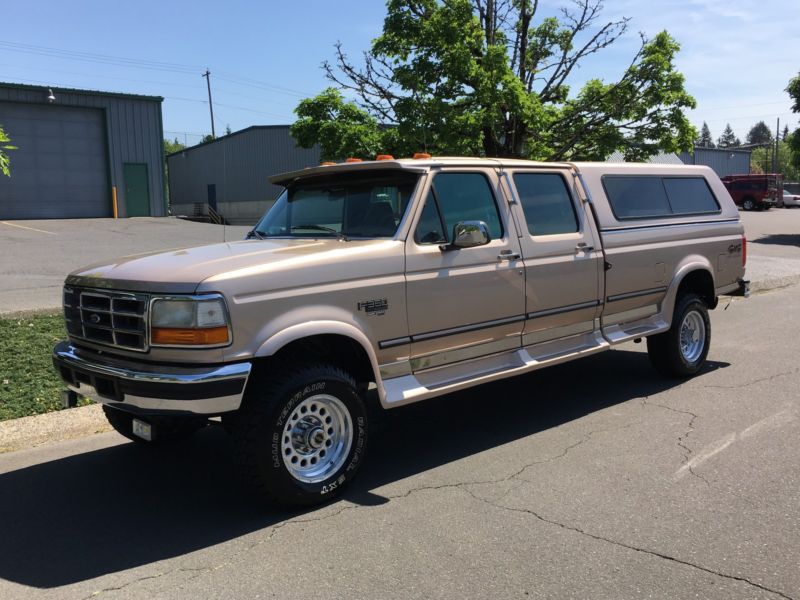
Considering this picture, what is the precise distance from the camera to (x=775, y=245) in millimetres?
21859

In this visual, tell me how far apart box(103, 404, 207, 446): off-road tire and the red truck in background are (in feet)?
145

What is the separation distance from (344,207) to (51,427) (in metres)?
3.06

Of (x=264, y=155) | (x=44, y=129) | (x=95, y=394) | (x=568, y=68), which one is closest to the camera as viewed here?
(x=95, y=394)

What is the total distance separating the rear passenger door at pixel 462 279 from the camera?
4609 mm

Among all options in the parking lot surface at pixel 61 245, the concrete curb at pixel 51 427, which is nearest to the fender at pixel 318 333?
the parking lot surface at pixel 61 245

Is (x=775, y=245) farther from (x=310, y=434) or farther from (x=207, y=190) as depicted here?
(x=207, y=190)

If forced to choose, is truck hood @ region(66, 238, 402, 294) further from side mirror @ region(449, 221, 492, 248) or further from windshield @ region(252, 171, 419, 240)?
side mirror @ region(449, 221, 492, 248)

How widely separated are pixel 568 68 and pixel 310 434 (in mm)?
9626

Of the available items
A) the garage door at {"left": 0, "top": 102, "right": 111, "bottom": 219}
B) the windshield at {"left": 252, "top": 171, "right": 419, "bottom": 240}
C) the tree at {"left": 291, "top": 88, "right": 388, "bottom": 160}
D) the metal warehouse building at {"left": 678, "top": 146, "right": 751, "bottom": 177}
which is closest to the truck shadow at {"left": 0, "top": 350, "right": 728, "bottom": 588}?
the windshield at {"left": 252, "top": 171, "right": 419, "bottom": 240}

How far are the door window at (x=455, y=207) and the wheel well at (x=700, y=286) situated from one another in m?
2.70

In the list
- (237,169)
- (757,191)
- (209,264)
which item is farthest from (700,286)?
(757,191)

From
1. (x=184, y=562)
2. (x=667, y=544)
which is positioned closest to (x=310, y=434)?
(x=184, y=562)

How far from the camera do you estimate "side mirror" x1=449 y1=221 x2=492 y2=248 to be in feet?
15.3

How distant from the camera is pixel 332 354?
442cm
